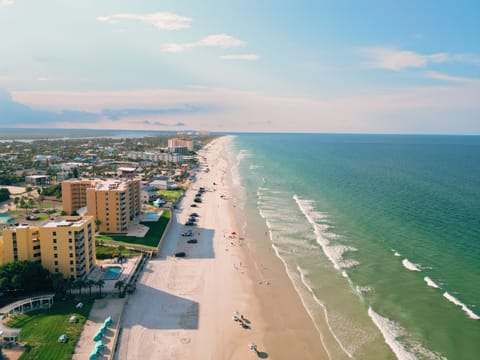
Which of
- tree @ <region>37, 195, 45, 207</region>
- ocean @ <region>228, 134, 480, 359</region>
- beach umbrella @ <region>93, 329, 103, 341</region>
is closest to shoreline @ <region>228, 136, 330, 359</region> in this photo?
ocean @ <region>228, 134, 480, 359</region>

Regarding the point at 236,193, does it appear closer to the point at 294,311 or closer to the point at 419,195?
the point at 419,195

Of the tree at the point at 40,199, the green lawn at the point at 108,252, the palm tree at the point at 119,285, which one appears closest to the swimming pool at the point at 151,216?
the green lawn at the point at 108,252

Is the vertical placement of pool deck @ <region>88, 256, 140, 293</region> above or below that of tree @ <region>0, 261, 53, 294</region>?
below

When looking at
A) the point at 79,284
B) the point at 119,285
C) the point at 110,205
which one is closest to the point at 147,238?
the point at 110,205

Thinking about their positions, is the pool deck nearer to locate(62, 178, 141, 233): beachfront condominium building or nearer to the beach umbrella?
the beach umbrella

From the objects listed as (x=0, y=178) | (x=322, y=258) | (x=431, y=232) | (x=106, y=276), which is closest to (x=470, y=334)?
(x=322, y=258)

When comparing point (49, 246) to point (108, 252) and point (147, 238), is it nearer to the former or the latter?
point (108, 252)

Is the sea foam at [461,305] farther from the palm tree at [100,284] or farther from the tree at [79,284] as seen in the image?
the tree at [79,284]
